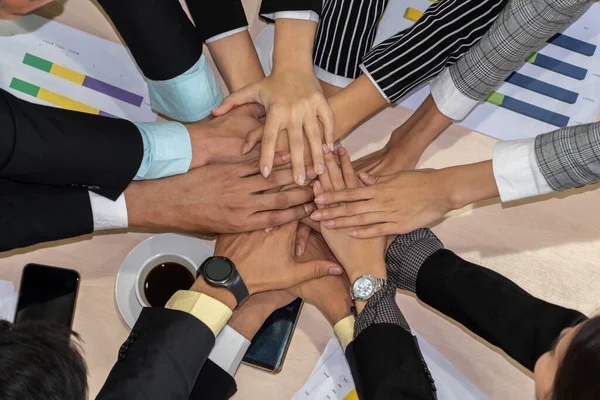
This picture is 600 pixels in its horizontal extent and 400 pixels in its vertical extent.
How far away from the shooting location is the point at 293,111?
1.11 m

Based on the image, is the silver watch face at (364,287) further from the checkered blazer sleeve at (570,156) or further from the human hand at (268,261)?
the checkered blazer sleeve at (570,156)

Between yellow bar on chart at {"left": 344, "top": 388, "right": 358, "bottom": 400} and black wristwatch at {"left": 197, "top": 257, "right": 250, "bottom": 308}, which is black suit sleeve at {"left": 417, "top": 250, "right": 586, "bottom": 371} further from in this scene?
black wristwatch at {"left": 197, "top": 257, "right": 250, "bottom": 308}

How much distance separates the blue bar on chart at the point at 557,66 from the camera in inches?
45.4

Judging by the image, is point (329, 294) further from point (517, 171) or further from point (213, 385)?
point (517, 171)

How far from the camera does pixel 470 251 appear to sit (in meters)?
1.10

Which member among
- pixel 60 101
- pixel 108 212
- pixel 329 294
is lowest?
pixel 329 294

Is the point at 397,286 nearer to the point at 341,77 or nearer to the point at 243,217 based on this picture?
the point at 243,217

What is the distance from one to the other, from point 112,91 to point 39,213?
27 cm

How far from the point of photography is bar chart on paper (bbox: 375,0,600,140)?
1.14 meters

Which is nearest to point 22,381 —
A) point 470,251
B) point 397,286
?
point 397,286

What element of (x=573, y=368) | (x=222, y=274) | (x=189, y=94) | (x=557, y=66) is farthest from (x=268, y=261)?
(x=557, y=66)

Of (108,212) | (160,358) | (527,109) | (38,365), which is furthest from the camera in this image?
(527,109)

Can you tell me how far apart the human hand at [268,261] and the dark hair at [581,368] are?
0.44m

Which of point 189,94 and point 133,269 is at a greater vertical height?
point 189,94
